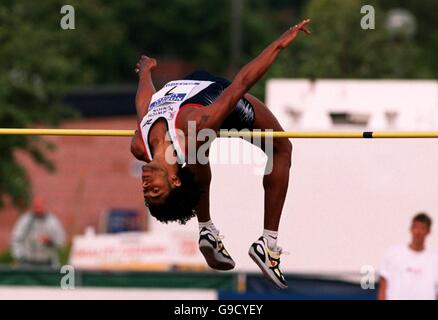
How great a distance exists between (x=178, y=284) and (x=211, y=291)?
0.73 meters

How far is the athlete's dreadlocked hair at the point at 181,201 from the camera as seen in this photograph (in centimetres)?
1280

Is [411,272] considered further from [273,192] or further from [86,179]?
[86,179]

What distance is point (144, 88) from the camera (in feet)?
45.0

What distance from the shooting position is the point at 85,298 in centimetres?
1744

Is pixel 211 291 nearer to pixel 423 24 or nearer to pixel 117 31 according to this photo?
pixel 117 31

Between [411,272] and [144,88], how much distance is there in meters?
3.81

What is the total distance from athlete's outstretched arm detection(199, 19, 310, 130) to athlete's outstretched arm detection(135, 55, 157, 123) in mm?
835

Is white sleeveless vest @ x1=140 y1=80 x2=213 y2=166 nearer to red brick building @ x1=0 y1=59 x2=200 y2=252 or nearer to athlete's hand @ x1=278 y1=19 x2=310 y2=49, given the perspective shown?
athlete's hand @ x1=278 y1=19 x2=310 y2=49

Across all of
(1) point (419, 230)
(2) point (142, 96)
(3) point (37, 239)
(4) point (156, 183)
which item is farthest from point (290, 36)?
(3) point (37, 239)

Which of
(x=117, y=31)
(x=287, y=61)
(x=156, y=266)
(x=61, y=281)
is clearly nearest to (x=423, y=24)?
(x=117, y=31)

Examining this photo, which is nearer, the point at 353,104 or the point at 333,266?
the point at 333,266

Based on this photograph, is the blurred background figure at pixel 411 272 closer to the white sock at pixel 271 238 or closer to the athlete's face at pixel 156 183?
the white sock at pixel 271 238

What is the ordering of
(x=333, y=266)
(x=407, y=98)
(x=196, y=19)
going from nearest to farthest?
(x=333, y=266)
(x=407, y=98)
(x=196, y=19)

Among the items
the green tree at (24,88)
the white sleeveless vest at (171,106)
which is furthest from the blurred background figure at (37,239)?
the white sleeveless vest at (171,106)
